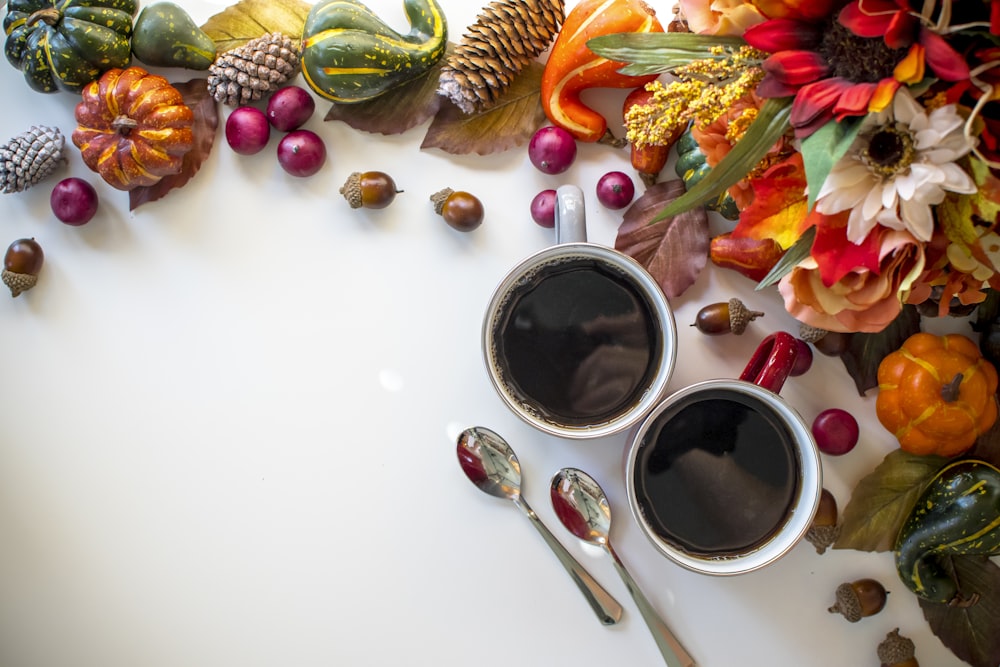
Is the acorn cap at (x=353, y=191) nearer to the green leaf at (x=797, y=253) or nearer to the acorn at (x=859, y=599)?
the green leaf at (x=797, y=253)

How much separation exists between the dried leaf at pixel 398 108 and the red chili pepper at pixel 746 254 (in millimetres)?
369

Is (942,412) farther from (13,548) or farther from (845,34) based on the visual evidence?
(13,548)

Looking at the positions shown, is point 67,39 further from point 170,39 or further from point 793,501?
point 793,501

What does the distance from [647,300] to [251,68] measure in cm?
53

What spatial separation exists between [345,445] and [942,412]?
66 cm

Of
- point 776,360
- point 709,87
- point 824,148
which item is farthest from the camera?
point 776,360

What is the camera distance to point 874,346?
2.97ft

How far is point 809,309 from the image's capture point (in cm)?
65

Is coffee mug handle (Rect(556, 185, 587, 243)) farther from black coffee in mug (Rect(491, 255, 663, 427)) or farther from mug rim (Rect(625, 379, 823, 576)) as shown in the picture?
mug rim (Rect(625, 379, 823, 576))

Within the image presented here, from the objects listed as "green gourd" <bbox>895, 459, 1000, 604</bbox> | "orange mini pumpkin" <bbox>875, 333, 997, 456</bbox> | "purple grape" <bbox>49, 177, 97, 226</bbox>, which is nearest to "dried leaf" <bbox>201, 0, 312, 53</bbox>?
"purple grape" <bbox>49, 177, 97, 226</bbox>

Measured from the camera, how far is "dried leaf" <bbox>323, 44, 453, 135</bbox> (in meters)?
0.95

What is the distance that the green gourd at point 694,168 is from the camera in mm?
871

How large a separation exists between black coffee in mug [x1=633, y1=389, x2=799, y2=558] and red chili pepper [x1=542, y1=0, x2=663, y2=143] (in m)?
0.35

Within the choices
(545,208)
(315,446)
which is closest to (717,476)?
(545,208)
